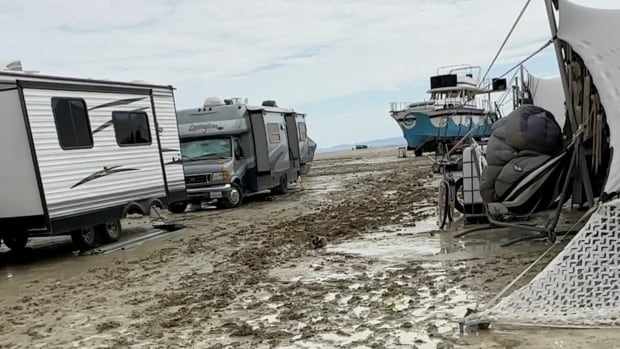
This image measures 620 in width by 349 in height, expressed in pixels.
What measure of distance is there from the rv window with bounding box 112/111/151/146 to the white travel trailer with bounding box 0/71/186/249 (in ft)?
0.06

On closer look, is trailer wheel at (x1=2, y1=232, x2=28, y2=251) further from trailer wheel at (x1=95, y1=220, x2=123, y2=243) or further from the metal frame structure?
the metal frame structure

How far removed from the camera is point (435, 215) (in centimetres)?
1193

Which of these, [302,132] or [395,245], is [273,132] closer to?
[302,132]

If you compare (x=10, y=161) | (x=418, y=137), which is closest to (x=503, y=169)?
(x=10, y=161)

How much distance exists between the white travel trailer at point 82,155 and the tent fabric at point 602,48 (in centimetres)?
732

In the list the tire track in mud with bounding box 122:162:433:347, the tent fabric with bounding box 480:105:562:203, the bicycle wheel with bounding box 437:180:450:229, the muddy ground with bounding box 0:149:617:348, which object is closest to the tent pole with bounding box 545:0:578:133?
the tent fabric with bounding box 480:105:562:203

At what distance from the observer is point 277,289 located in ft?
22.9

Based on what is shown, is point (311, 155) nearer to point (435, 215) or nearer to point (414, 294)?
point (435, 215)

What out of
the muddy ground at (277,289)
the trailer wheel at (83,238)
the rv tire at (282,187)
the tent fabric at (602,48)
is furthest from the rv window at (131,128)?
the rv tire at (282,187)

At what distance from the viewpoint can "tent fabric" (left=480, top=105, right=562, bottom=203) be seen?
819 centimetres

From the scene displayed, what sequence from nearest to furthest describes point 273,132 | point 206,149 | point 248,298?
point 248,298, point 206,149, point 273,132

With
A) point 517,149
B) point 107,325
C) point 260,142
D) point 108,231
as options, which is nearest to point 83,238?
point 108,231

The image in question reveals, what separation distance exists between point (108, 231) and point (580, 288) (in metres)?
8.52

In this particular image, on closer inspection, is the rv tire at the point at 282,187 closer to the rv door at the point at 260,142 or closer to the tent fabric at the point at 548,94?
the rv door at the point at 260,142
